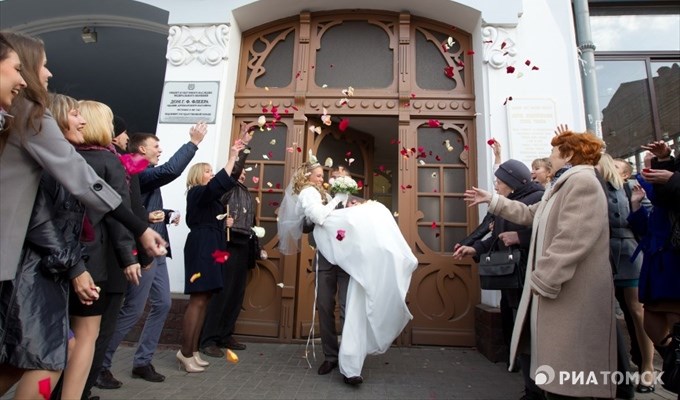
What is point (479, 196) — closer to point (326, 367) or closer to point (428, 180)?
point (326, 367)

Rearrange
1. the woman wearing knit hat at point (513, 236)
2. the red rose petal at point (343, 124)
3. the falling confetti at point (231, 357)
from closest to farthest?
the woman wearing knit hat at point (513, 236) → the falling confetti at point (231, 357) → the red rose petal at point (343, 124)

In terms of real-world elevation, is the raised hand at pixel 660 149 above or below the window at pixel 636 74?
below

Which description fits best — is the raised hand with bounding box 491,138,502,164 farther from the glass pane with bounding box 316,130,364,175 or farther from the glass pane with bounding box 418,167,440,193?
the glass pane with bounding box 316,130,364,175

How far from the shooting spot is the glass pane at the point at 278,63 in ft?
18.9

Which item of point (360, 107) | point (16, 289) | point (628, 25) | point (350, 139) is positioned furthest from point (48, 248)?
point (628, 25)

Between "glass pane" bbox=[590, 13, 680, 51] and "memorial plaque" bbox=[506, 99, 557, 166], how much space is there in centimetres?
186

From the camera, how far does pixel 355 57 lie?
19.0ft

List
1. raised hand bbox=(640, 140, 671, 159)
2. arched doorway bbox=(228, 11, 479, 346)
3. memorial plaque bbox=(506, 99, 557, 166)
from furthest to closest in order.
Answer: arched doorway bbox=(228, 11, 479, 346) < memorial plaque bbox=(506, 99, 557, 166) < raised hand bbox=(640, 140, 671, 159)

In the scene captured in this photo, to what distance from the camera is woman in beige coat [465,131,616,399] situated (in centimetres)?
224

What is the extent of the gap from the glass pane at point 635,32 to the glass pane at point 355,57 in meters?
3.08

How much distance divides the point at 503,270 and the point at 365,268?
3.87ft

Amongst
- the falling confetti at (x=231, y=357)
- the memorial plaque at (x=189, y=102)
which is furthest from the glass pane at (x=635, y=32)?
the falling confetti at (x=231, y=357)

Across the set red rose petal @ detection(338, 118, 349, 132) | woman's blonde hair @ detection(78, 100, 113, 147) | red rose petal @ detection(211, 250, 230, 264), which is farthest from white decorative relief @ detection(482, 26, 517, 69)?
woman's blonde hair @ detection(78, 100, 113, 147)

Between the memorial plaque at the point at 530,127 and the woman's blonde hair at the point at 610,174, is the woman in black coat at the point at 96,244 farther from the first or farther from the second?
the memorial plaque at the point at 530,127
